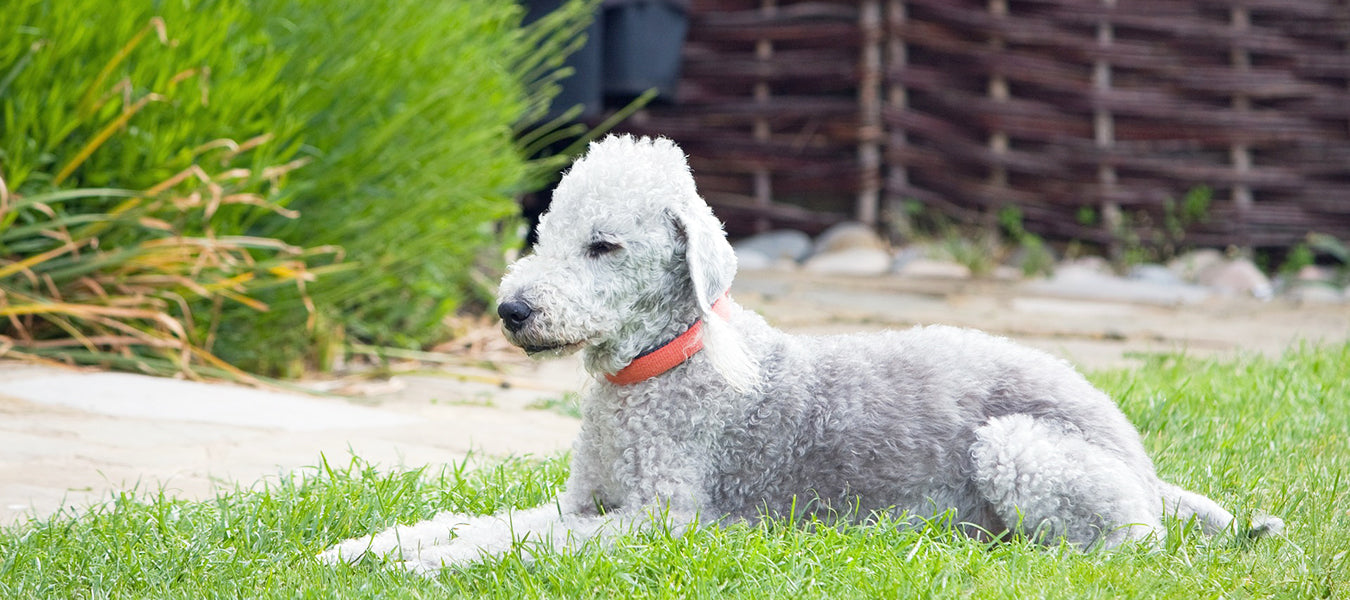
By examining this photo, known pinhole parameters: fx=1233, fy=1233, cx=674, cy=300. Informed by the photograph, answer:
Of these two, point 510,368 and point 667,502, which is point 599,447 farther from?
point 510,368

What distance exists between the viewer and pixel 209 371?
15.9 ft

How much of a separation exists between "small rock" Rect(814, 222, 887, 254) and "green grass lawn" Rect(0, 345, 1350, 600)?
7799mm

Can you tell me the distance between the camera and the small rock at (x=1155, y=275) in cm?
1006

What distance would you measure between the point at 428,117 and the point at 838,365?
339cm

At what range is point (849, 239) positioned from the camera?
1112cm

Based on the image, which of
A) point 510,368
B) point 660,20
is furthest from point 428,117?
point 660,20

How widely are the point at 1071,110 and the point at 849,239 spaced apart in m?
2.26

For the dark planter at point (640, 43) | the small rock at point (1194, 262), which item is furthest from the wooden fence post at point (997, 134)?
the dark planter at point (640, 43)

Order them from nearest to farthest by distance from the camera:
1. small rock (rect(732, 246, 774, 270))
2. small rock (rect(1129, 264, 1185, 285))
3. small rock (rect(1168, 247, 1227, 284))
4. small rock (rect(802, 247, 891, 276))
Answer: small rock (rect(1129, 264, 1185, 285)), small rock (rect(1168, 247, 1227, 284)), small rock (rect(802, 247, 891, 276)), small rock (rect(732, 246, 774, 270))

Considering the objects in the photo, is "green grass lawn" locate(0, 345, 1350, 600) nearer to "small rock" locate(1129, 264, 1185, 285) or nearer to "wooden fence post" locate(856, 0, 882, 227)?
"small rock" locate(1129, 264, 1185, 285)

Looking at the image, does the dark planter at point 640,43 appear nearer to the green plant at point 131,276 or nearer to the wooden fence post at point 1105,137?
the green plant at point 131,276

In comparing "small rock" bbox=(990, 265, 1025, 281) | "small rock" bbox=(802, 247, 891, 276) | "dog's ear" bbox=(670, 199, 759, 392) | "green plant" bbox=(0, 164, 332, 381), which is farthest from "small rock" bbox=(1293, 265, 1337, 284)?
"dog's ear" bbox=(670, 199, 759, 392)

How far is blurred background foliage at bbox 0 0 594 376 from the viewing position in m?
4.61

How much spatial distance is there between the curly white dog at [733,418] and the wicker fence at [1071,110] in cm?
828
